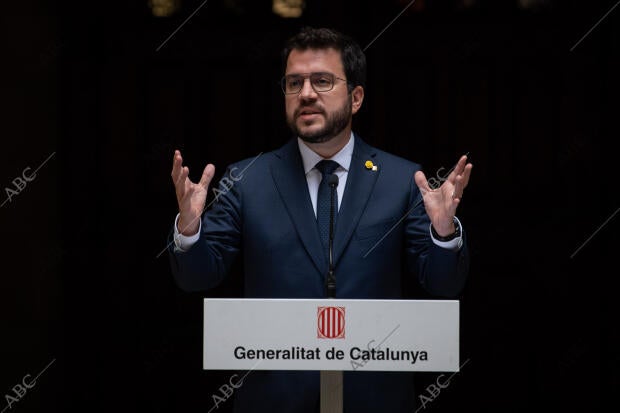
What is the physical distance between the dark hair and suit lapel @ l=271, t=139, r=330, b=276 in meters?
0.25

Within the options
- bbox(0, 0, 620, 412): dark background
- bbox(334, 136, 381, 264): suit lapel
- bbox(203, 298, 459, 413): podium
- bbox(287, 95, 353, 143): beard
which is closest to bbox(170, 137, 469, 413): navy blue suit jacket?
bbox(334, 136, 381, 264): suit lapel

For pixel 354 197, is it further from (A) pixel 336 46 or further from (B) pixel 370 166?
(A) pixel 336 46

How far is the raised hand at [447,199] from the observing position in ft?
6.91

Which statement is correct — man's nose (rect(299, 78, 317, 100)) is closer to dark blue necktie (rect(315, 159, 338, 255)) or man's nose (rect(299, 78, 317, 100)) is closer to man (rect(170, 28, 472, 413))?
man (rect(170, 28, 472, 413))

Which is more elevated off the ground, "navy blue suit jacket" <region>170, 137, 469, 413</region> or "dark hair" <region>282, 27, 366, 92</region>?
"dark hair" <region>282, 27, 366, 92</region>

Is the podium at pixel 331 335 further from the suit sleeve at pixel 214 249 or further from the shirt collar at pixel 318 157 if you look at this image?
the shirt collar at pixel 318 157

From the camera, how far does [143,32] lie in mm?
4074

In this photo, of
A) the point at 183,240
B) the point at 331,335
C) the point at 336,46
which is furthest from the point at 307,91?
the point at 331,335

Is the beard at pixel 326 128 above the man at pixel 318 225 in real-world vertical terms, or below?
above

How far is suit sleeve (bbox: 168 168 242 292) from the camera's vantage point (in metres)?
2.20

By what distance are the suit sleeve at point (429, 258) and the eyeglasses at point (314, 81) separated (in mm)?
362

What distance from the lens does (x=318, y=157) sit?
97.2 inches

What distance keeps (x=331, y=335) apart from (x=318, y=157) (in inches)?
29.8

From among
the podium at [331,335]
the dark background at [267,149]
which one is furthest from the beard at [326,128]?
the dark background at [267,149]
